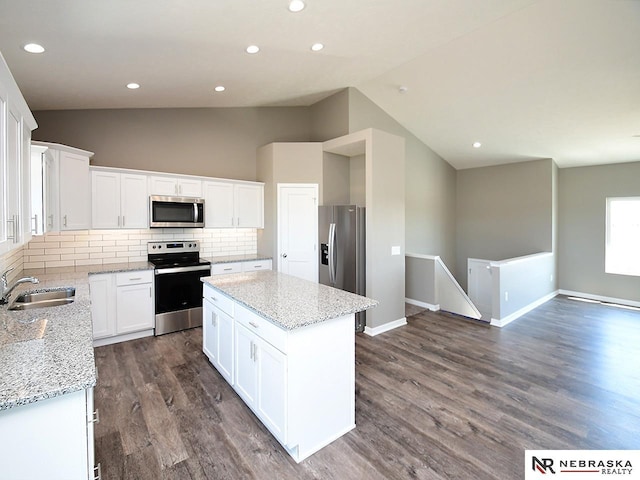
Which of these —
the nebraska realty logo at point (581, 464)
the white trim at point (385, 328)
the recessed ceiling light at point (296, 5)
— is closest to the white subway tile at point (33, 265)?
the recessed ceiling light at point (296, 5)

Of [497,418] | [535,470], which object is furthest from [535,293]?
[535,470]

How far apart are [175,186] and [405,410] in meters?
3.95

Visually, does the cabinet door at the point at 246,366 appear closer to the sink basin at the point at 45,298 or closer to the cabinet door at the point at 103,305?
the sink basin at the point at 45,298

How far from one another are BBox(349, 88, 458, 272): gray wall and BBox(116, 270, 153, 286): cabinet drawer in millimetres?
4228

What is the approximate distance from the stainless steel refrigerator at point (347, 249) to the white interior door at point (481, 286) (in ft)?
6.51

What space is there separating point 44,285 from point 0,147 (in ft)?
6.33

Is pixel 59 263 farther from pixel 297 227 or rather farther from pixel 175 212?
pixel 297 227

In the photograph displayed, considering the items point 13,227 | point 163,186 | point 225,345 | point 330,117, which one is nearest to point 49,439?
point 13,227

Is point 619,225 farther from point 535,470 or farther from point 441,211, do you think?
point 535,470

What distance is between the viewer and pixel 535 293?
18.9 feet

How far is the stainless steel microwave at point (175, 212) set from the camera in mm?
4270

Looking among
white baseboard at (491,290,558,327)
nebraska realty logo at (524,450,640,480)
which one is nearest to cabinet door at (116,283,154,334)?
nebraska realty logo at (524,450,640,480)

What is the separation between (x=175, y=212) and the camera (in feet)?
14.5

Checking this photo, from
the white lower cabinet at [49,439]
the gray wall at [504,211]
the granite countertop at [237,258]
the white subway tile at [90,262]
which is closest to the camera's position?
the white lower cabinet at [49,439]
